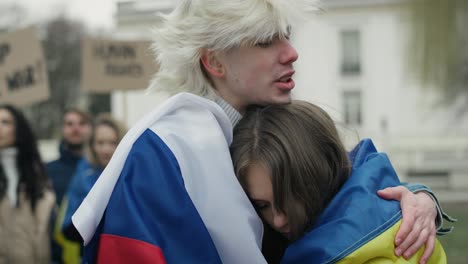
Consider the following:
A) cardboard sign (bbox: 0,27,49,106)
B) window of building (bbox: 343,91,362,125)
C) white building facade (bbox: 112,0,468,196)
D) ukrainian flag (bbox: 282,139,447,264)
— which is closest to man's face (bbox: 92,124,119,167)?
cardboard sign (bbox: 0,27,49,106)

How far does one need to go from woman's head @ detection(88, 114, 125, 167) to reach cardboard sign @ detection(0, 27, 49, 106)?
1034 millimetres

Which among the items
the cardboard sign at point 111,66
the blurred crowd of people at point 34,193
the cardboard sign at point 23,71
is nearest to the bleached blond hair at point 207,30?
the blurred crowd of people at point 34,193

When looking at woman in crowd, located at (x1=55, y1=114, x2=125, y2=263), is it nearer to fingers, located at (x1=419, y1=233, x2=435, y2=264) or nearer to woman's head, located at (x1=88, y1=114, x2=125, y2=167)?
woman's head, located at (x1=88, y1=114, x2=125, y2=167)

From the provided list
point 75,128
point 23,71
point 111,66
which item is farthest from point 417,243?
point 111,66

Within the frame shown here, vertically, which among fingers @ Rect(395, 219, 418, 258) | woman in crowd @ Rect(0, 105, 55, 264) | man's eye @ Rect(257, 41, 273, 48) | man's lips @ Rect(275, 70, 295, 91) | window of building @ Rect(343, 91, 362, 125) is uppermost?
man's eye @ Rect(257, 41, 273, 48)

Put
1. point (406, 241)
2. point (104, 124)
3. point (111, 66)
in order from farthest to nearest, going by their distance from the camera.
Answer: point (111, 66), point (104, 124), point (406, 241)

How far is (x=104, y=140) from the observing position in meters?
5.30

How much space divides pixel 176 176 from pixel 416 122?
3085 centimetres

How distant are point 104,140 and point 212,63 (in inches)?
125

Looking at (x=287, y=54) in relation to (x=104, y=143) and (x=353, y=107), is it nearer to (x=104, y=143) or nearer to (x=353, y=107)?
(x=104, y=143)

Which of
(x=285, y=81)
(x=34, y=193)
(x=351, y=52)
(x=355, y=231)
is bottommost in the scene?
(x=351, y=52)

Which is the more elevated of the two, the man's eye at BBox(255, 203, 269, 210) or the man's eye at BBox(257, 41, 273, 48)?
the man's eye at BBox(257, 41, 273, 48)

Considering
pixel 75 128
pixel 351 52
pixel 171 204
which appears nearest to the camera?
pixel 171 204

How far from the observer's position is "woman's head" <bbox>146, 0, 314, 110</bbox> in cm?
214
